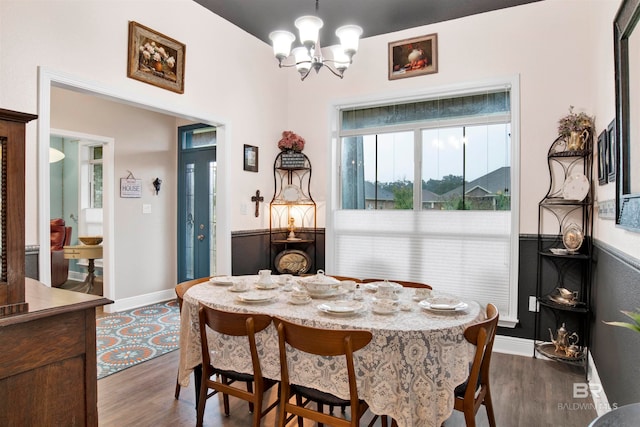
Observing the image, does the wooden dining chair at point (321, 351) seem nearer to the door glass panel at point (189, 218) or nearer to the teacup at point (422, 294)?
the teacup at point (422, 294)

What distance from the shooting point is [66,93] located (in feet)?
14.3

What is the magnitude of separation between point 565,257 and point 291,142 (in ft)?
9.62

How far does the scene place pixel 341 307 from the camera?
204 cm

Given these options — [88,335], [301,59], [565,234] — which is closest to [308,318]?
[88,335]

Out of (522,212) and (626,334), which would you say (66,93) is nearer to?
(522,212)

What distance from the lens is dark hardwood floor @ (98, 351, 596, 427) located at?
2.39 m

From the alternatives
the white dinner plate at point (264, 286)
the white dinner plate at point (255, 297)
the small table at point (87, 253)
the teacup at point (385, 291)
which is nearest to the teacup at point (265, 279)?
the white dinner plate at point (264, 286)

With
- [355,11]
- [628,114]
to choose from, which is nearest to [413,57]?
[355,11]

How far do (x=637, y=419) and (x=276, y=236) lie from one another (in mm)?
3916

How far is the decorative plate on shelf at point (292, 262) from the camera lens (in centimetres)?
433

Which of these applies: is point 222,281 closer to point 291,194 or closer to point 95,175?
point 291,194

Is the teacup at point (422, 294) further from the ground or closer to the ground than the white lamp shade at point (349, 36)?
closer to the ground

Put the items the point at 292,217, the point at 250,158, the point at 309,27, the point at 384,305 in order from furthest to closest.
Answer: the point at 292,217, the point at 250,158, the point at 309,27, the point at 384,305

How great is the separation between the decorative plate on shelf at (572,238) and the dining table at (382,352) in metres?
1.53
